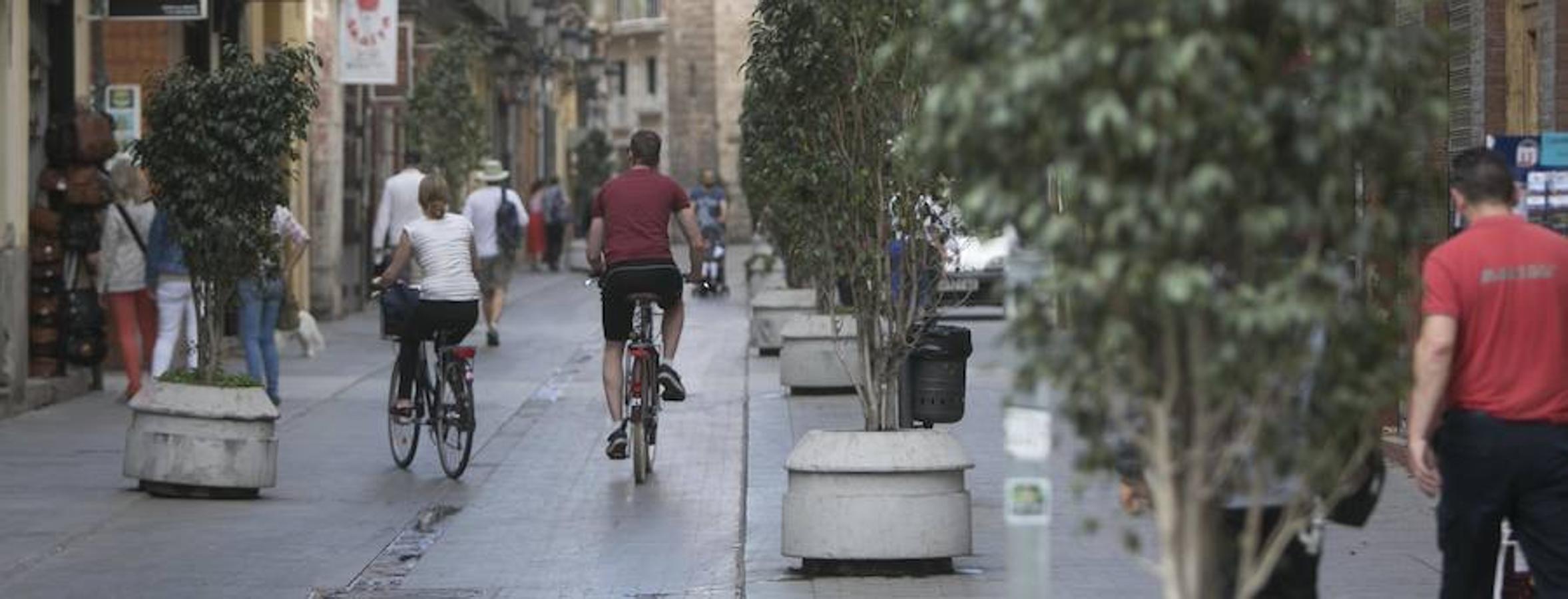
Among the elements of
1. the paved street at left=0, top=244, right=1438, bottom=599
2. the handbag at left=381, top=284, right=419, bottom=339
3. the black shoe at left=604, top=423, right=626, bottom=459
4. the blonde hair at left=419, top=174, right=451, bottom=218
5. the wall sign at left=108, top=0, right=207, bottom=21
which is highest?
the wall sign at left=108, top=0, right=207, bottom=21

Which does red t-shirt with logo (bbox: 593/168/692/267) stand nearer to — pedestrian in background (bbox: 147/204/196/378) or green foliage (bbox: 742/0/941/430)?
green foliage (bbox: 742/0/941/430)

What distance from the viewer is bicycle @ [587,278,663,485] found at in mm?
14836

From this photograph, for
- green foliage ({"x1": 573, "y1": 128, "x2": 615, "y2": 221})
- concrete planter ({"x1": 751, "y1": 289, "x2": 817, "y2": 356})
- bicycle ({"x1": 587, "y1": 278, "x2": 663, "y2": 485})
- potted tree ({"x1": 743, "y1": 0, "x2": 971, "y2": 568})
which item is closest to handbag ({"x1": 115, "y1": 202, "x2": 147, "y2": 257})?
bicycle ({"x1": 587, "y1": 278, "x2": 663, "y2": 485})

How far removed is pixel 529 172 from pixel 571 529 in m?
52.7

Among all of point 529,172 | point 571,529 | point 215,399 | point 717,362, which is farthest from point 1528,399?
point 529,172

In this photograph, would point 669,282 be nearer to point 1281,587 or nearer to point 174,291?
point 174,291

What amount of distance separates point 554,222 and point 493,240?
A: 23.7m

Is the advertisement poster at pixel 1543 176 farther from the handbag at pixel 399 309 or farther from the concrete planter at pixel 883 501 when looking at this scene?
the handbag at pixel 399 309

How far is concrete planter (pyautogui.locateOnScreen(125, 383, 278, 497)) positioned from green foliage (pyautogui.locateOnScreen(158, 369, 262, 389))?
0.37 ft

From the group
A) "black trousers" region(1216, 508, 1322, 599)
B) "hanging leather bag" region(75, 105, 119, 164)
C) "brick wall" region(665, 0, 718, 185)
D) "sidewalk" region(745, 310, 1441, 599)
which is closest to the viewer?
"black trousers" region(1216, 508, 1322, 599)

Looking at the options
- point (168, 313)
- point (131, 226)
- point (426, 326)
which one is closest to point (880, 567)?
point (426, 326)

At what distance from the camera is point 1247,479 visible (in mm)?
5836

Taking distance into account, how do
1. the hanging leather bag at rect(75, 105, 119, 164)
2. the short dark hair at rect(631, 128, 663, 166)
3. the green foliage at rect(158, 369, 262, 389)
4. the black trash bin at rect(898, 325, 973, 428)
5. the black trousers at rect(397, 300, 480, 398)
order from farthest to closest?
1. the hanging leather bag at rect(75, 105, 119, 164)
2. the black trousers at rect(397, 300, 480, 398)
3. the short dark hair at rect(631, 128, 663, 166)
4. the green foliage at rect(158, 369, 262, 389)
5. the black trash bin at rect(898, 325, 973, 428)

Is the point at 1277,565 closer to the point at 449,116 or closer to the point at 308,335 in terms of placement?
the point at 308,335
